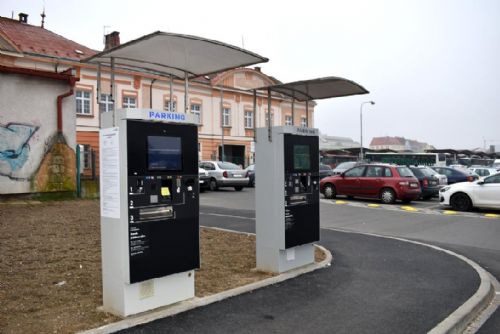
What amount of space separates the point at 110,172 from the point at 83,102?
104 ft

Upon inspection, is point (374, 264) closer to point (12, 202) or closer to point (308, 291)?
point (308, 291)

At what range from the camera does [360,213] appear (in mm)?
16156

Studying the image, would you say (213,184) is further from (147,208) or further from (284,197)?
(147,208)

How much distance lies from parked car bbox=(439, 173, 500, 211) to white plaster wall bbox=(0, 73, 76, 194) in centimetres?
1371

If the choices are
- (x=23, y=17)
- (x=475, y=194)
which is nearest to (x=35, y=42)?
→ (x=23, y=17)

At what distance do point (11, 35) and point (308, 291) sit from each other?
107 feet

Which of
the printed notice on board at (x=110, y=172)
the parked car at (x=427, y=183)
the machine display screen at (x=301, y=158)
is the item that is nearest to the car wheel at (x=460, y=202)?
the parked car at (x=427, y=183)

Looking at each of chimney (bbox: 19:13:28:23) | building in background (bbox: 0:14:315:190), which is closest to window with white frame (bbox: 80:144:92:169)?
building in background (bbox: 0:14:315:190)

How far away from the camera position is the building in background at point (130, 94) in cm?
3038

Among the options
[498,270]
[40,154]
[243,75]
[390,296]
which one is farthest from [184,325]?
[243,75]

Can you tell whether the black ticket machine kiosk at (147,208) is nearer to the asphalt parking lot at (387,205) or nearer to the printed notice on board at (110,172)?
the printed notice on board at (110,172)

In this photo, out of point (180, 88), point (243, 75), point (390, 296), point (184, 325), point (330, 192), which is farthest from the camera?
point (243, 75)

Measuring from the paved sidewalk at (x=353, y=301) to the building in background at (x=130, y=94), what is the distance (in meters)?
12.5

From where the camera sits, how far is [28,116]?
51.7 feet
